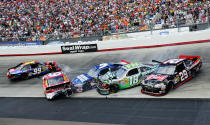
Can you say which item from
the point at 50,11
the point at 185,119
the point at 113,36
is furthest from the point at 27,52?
the point at 185,119

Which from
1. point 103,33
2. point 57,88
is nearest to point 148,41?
point 103,33

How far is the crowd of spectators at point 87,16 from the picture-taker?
68.4 ft

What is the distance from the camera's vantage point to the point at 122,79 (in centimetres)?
1180

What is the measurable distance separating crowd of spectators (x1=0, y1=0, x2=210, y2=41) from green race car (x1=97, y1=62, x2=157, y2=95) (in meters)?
9.67

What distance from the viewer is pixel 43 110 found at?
11062 millimetres

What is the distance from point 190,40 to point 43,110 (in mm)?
13875

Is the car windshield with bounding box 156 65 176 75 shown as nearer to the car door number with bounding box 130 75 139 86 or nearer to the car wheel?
the car door number with bounding box 130 75 139 86

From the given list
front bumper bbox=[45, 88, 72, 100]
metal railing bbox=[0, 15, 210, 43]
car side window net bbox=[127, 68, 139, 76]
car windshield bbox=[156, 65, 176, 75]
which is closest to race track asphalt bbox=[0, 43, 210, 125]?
front bumper bbox=[45, 88, 72, 100]

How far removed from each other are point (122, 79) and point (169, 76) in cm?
246

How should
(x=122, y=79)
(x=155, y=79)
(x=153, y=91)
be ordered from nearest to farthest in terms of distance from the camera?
1. (x=153, y=91)
2. (x=155, y=79)
3. (x=122, y=79)

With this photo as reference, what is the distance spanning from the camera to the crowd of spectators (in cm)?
2086

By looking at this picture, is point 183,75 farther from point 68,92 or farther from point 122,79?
point 68,92

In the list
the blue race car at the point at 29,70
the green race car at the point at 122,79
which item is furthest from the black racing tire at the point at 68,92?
the blue race car at the point at 29,70

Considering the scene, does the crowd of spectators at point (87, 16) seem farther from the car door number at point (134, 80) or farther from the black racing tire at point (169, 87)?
the black racing tire at point (169, 87)
